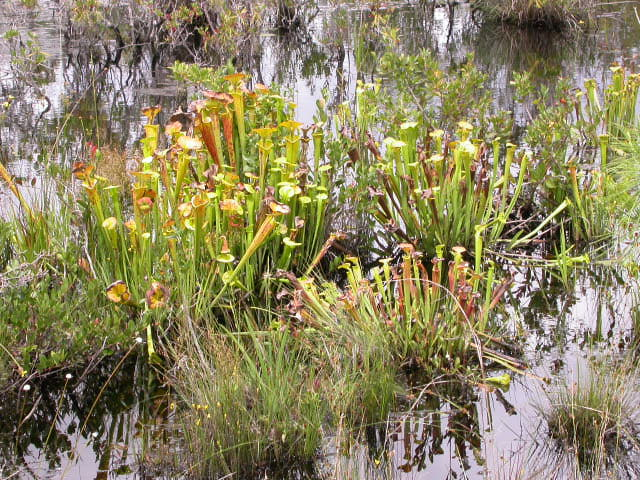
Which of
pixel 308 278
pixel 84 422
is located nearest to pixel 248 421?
pixel 84 422

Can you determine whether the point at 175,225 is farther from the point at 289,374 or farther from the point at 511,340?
the point at 511,340

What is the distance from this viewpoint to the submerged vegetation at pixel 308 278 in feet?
10.7

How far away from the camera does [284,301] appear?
4.47m

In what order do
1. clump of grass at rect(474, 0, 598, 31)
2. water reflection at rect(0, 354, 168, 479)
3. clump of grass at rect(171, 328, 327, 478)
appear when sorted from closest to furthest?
1. clump of grass at rect(171, 328, 327, 478)
2. water reflection at rect(0, 354, 168, 479)
3. clump of grass at rect(474, 0, 598, 31)

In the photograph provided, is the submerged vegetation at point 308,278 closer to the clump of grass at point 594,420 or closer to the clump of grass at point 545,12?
the clump of grass at point 594,420

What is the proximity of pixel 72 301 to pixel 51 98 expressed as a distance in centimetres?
592

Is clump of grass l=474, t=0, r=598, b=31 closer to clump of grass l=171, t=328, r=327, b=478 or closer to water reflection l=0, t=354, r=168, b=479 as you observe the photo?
water reflection l=0, t=354, r=168, b=479

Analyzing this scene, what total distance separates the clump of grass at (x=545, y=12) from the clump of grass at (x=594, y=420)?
10779mm

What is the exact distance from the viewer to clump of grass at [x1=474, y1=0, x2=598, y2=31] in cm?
1327

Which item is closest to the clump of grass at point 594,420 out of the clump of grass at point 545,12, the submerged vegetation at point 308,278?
the submerged vegetation at point 308,278

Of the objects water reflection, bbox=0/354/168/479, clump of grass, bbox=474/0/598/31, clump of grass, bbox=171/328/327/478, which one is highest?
clump of grass, bbox=474/0/598/31

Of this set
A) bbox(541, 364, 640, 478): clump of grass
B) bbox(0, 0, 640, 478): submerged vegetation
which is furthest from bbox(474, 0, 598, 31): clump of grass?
bbox(541, 364, 640, 478): clump of grass

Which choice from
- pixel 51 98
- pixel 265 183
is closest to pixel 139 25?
pixel 51 98

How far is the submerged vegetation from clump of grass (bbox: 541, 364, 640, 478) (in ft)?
0.04
